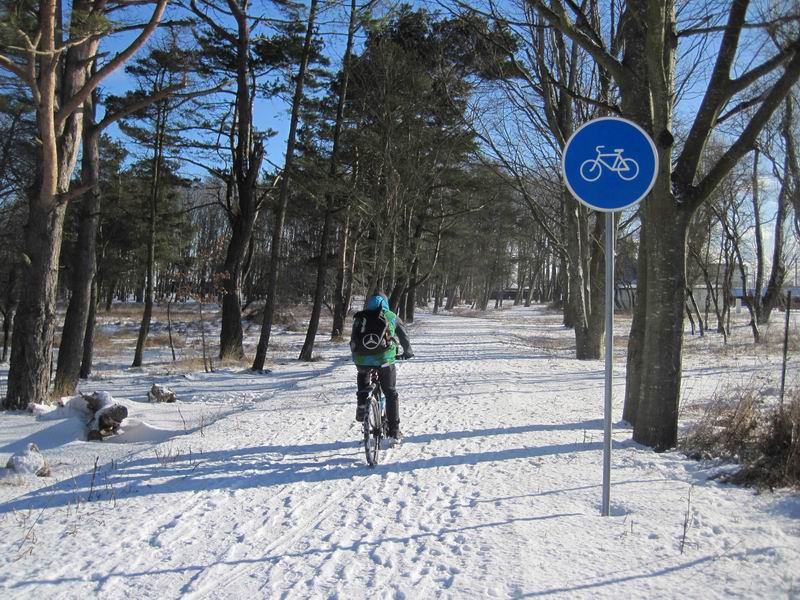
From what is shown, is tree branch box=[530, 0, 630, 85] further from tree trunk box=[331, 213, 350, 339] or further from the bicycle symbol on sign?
tree trunk box=[331, 213, 350, 339]

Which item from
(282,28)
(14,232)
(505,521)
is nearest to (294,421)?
(505,521)

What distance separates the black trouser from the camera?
597cm

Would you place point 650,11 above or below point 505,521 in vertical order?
above

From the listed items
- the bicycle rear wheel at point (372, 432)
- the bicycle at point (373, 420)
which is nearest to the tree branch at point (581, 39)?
the bicycle at point (373, 420)

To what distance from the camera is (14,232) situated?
951 inches

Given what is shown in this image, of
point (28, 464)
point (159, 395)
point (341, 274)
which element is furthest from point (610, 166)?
point (341, 274)

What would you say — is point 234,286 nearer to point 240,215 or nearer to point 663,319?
point 240,215

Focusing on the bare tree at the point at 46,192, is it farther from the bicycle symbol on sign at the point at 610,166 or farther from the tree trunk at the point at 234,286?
the tree trunk at the point at 234,286

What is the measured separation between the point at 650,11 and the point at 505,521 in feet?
16.3

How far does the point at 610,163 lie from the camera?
3967 mm

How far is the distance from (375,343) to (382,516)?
6.55 ft

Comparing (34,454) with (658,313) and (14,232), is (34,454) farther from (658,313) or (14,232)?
(14,232)

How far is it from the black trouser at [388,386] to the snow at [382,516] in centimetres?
35

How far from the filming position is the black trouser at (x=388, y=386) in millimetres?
5969
